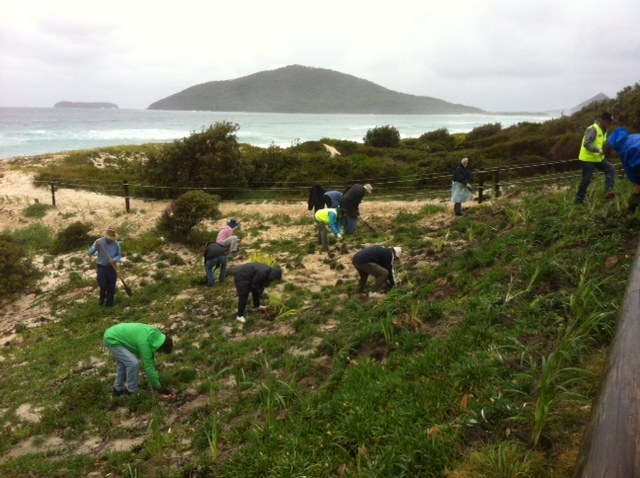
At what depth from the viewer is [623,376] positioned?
6.15 ft

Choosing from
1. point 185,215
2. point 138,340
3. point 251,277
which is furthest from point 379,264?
point 185,215

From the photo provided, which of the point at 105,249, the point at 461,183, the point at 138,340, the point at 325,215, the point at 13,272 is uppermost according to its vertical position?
the point at 461,183

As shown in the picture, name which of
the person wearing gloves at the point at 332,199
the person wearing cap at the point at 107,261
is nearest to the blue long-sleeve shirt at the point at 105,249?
the person wearing cap at the point at 107,261

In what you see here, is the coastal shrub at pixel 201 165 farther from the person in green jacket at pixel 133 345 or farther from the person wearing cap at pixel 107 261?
the person in green jacket at pixel 133 345

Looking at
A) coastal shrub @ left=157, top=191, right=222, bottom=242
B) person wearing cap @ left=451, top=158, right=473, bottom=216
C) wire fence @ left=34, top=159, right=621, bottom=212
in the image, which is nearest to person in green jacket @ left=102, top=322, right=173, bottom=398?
coastal shrub @ left=157, top=191, right=222, bottom=242

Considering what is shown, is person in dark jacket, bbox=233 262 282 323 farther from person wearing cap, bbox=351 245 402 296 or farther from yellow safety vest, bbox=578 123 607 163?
yellow safety vest, bbox=578 123 607 163

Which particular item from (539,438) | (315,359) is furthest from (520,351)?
(315,359)

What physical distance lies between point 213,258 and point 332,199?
346 centimetres

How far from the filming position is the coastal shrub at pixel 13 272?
37.6 ft

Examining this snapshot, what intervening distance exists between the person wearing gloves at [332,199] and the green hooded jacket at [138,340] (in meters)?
6.29

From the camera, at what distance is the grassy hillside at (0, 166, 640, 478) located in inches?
130

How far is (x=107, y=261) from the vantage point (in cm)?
950

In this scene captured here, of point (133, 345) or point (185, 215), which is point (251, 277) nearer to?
point (133, 345)

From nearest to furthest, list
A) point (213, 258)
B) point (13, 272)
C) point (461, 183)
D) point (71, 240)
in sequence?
point (213, 258) < point (13, 272) < point (461, 183) < point (71, 240)
